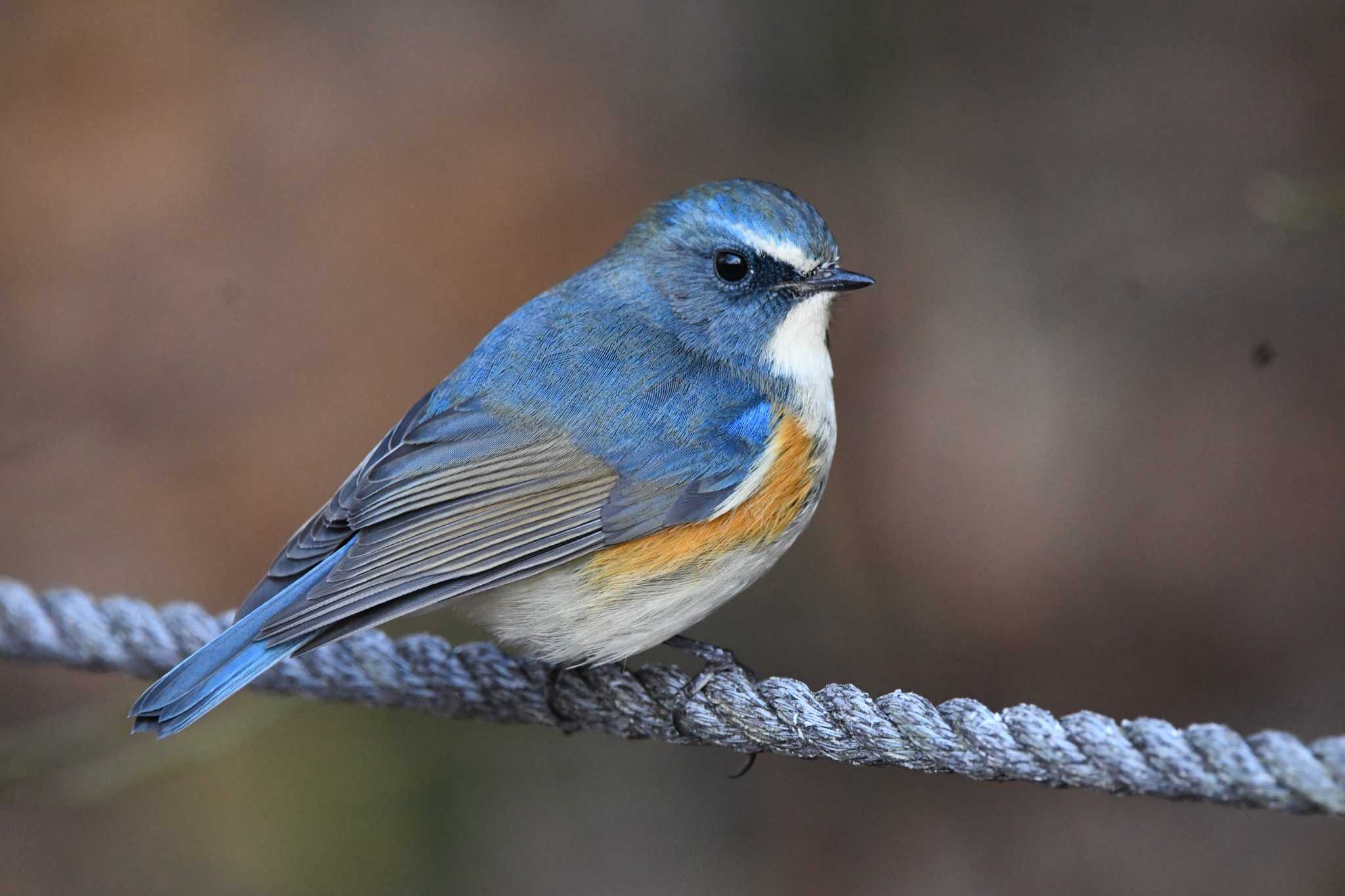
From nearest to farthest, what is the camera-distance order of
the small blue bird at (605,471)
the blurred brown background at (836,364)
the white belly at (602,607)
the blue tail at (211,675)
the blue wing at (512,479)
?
the blue tail at (211,675) → the blue wing at (512,479) → the small blue bird at (605,471) → the white belly at (602,607) → the blurred brown background at (836,364)

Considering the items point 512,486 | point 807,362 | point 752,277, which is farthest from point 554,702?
point 752,277

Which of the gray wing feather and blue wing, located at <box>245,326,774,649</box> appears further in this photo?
blue wing, located at <box>245,326,774,649</box>

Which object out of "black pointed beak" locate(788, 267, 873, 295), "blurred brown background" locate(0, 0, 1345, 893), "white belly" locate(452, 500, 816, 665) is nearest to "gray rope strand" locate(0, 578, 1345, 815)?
"white belly" locate(452, 500, 816, 665)

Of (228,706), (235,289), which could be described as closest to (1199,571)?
(228,706)

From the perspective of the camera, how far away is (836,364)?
5.55 meters

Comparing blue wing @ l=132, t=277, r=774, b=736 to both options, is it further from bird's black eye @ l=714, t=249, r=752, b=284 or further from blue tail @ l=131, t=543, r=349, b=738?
bird's black eye @ l=714, t=249, r=752, b=284

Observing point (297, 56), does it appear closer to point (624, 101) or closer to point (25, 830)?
point (624, 101)

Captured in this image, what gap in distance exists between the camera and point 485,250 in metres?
5.84

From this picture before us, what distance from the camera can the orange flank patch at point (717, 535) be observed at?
3486 mm

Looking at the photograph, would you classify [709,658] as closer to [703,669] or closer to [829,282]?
[703,669]

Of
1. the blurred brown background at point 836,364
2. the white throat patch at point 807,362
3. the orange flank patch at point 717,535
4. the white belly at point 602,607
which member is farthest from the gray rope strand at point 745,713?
the blurred brown background at point 836,364

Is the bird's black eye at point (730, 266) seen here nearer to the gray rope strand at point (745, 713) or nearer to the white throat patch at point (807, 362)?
the white throat patch at point (807, 362)

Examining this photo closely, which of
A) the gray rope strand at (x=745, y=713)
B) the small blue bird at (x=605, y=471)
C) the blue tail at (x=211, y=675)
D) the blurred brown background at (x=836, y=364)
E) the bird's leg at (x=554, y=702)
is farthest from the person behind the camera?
the blurred brown background at (x=836, y=364)

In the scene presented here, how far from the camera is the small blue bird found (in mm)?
3330
